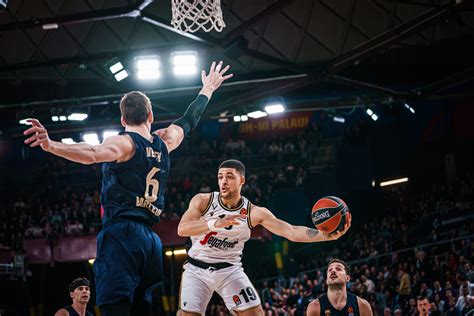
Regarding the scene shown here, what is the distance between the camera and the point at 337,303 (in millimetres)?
9406

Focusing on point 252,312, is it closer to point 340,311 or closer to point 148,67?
point 340,311

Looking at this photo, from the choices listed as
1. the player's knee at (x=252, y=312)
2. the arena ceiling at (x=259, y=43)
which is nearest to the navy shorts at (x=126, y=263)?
the player's knee at (x=252, y=312)

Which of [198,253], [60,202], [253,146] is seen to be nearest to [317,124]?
[253,146]

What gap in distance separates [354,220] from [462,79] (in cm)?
→ 1224

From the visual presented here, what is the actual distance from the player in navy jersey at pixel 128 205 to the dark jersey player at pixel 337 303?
4453mm

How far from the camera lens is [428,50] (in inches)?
871

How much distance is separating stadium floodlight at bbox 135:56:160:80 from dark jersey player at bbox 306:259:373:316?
9923 mm

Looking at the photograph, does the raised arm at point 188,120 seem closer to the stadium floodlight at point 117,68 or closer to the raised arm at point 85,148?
the raised arm at point 85,148

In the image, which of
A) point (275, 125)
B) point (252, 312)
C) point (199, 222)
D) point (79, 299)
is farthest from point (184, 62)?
point (275, 125)

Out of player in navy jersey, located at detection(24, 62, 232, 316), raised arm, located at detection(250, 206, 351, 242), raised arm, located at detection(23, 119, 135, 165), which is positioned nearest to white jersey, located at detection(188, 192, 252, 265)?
raised arm, located at detection(250, 206, 351, 242)

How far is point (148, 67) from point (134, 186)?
1302 cm

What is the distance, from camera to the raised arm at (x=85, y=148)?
4.64 metres

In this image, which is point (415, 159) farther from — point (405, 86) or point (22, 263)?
point (22, 263)

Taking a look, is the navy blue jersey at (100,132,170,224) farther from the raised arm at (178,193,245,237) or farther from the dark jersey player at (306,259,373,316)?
the dark jersey player at (306,259,373,316)
